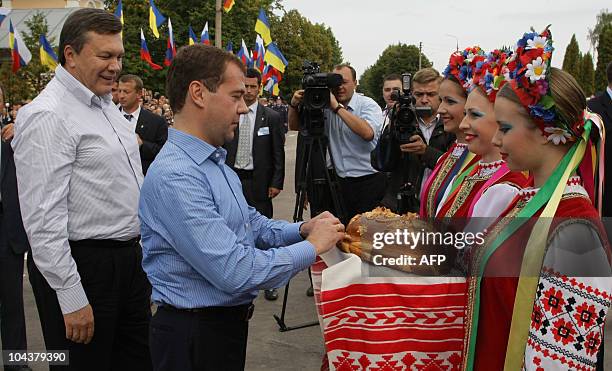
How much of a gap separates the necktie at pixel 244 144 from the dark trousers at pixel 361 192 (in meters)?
1.03

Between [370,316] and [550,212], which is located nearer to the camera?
[550,212]

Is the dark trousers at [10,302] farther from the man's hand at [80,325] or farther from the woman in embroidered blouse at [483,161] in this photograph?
the woman in embroidered blouse at [483,161]

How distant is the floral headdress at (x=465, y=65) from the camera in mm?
3027

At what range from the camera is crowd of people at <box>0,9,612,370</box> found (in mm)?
1880

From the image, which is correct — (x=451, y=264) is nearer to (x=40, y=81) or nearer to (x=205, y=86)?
(x=205, y=86)

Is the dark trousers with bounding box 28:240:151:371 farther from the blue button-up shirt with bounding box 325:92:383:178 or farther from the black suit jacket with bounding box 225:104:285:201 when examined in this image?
the black suit jacket with bounding box 225:104:285:201

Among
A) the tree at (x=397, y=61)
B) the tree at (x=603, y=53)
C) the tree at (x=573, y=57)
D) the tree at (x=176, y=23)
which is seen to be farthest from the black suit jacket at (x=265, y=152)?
A: the tree at (x=397, y=61)

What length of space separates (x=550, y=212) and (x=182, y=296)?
47.9 inches

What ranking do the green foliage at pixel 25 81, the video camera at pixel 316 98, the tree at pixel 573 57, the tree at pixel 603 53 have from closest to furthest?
the video camera at pixel 316 98, the green foliage at pixel 25 81, the tree at pixel 603 53, the tree at pixel 573 57

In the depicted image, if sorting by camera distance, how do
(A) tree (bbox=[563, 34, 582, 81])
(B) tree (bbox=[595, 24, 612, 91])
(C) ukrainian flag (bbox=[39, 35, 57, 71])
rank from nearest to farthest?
1. (C) ukrainian flag (bbox=[39, 35, 57, 71])
2. (B) tree (bbox=[595, 24, 612, 91])
3. (A) tree (bbox=[563, 34, 582, 81])

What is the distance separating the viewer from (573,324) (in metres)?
1.74

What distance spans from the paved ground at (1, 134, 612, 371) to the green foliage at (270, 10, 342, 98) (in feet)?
146

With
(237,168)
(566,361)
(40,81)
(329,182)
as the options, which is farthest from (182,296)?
(40,81)

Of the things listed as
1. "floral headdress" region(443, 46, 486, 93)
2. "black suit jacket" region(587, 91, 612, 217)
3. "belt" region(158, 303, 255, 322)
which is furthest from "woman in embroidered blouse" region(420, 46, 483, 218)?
"black suit jacket" region(587, 91, 612, 217)
